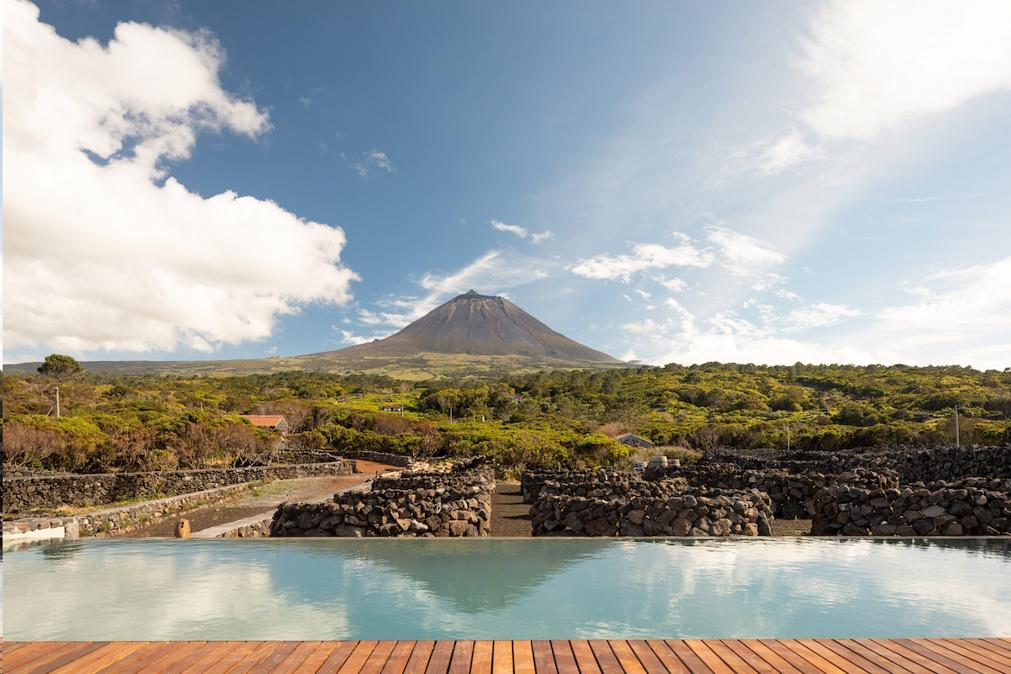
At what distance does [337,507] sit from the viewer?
10844 millimetres

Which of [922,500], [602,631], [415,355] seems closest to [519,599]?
[602,631]

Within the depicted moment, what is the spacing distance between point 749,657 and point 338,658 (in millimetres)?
2614

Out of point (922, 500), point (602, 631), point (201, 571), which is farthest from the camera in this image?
point (922, 500)

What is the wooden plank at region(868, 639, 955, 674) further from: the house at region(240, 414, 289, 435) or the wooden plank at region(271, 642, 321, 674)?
the house at region(240, 414, 289, 435)

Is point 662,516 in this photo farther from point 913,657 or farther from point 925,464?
point 925,464

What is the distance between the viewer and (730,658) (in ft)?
12.7

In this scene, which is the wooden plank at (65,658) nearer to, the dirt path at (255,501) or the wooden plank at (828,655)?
the wooden plank at (828,655)

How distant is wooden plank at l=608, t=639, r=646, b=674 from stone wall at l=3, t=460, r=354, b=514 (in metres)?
17.7

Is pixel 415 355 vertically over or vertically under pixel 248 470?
over

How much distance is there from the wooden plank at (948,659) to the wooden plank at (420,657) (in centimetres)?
318

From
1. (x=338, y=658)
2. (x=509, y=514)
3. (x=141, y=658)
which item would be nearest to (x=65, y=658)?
(x=141, y=658)

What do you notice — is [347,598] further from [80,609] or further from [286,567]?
[80,609]

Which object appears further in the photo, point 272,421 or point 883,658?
point 272,421

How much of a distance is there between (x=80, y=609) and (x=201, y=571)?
5.09 ft
